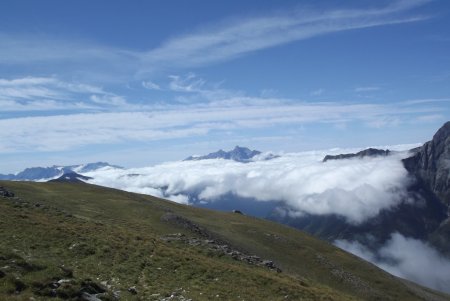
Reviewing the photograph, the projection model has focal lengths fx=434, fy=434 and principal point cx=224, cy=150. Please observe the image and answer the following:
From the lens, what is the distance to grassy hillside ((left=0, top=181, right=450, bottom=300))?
27.1 m

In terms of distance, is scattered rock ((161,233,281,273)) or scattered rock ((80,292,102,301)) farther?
scattered rock ((161,233,281,273))

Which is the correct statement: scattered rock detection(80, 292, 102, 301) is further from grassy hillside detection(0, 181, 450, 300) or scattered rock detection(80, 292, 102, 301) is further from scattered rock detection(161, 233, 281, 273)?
scattered rock detection(161, 233, 281, 273)

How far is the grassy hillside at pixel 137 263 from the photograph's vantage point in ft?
88.9

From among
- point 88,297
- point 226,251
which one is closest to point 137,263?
point 88,297

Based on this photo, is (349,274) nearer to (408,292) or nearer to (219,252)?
(408,292)

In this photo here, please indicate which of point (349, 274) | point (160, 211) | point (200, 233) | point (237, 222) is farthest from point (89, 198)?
point (349, 274)

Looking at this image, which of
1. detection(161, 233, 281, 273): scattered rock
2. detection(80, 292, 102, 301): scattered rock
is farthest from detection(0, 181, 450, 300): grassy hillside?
detection(161, 233, 281, 273): scattered rock

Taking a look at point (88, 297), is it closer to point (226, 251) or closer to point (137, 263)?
point (137, 263)

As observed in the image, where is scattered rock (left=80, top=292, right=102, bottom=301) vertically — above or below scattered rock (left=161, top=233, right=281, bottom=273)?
above

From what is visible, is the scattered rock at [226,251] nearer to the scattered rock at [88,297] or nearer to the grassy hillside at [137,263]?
the grassy hillside at [137,263]

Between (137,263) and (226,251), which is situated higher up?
(137,263)

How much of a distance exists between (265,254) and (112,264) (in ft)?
143

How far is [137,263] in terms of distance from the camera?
4056cm

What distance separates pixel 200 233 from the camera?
74812 millimetres
